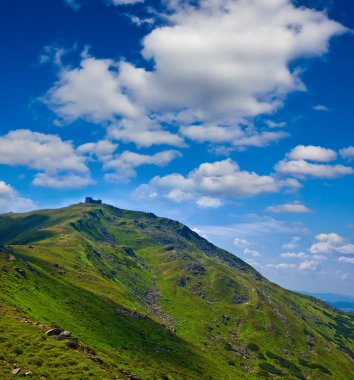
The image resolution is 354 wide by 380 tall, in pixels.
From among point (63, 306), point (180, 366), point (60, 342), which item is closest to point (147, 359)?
point (180, 366)

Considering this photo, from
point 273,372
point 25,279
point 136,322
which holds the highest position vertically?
point 25,279

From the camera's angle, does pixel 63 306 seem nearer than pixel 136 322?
Yes

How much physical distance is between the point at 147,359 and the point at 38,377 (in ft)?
283

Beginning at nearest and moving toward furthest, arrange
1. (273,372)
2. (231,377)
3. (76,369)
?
1. (76,369)
2. (231,377)
3. (273,372)

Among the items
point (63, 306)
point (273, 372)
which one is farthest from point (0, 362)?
point (273, 372)

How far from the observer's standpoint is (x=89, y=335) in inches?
4688

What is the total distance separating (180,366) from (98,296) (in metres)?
61.4

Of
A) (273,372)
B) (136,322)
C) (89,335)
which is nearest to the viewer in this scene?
(89,335)

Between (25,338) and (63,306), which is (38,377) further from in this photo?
(63,306)

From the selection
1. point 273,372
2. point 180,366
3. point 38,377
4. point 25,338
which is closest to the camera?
point 38,377

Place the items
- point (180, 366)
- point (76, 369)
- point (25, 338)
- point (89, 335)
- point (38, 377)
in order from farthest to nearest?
1. point (180, 366)
2. point (89, 335)
3. point (25, 338)
4. point (76, 369)
5. point (38, 377)

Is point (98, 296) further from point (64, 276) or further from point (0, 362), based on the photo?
point (0, 362)

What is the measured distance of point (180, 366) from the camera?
13600 centimetres

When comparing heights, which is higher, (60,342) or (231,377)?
(60,342)
